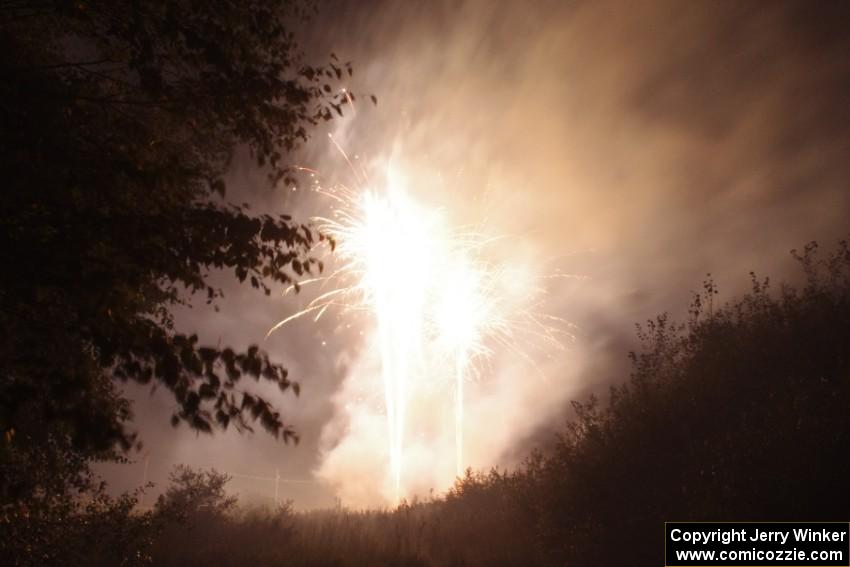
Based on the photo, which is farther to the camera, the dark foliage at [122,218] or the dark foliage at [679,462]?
the dark foliage at [679,462]

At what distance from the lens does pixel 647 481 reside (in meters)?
8.63

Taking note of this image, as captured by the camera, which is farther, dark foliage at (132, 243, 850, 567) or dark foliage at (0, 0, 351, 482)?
dark foliage at (132, 243, 850, 567)

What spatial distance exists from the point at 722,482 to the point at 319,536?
11753mm

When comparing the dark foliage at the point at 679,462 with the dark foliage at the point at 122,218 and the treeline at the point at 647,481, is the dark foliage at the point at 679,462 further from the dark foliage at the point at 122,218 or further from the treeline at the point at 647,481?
the dark foliage at the point at 122,218

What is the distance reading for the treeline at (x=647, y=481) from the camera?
6.96m

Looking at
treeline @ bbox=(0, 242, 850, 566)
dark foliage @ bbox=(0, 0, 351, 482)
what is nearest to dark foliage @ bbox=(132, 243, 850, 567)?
treeline @ bbox=(0, 242, 850, 566)

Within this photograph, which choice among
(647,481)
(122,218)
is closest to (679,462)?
(647,481)

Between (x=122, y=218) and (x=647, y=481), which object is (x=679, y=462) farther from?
(x=122, y=218)

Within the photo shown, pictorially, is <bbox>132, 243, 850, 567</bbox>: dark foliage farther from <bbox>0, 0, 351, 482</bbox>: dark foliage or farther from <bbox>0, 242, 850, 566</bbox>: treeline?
<bbox>0, 0, 351, 482</bbox>: dark foliage

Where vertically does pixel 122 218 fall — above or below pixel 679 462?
above

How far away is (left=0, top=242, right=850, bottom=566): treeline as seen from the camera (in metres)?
6.96

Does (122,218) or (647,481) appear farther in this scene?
(647,481)

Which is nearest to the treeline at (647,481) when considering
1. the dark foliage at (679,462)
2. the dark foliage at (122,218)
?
the dark foliage at (679,462)

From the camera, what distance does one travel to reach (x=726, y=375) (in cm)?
1055
